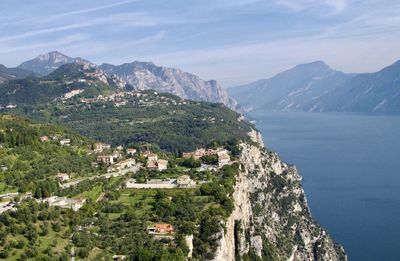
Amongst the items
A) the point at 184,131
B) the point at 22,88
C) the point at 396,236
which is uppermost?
the point at 22,88

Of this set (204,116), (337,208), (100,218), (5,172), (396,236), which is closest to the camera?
(100,218)

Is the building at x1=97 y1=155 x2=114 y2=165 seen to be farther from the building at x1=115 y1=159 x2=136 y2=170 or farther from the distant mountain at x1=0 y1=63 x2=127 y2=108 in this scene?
the distant mountain at x1=0 y1=63 x2=127 y2=108

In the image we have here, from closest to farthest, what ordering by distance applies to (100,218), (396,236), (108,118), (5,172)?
1. (100,218)
2. (5,172)
3. (396,236)
4. (108,118)

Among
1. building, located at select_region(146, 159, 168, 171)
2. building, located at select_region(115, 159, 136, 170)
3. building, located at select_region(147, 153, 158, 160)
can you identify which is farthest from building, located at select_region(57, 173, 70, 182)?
building, located at select_region(147, 153, 158, 160)

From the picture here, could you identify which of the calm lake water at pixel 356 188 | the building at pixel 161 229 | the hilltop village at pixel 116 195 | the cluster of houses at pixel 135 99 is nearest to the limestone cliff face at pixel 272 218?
the hilltop village at pixel 116 195

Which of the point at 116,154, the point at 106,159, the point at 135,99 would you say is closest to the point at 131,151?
the point at 116,154

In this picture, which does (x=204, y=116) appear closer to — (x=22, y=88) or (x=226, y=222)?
(x=22, y=88)

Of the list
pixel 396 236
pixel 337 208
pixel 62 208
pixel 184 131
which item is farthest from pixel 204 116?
pixel 62 208
